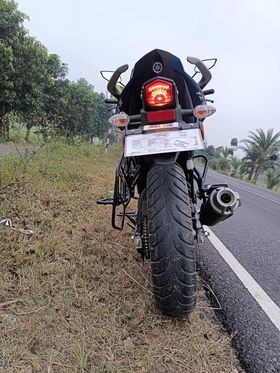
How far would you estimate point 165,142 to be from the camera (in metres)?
1.58

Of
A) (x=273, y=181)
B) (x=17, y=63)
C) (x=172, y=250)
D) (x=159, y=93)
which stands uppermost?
(x=17, y=63)

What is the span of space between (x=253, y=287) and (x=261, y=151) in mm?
27255

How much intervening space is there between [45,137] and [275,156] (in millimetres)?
24926

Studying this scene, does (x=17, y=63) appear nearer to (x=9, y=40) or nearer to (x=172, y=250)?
(x=9, y=40)

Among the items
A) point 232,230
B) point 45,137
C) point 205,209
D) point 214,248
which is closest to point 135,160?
point 205,209

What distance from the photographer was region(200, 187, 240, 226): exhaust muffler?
173 centimetres

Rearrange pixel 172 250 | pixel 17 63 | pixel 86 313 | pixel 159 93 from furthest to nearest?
pixel 17 63, pixel 159 93, pixel 86 313, pixel 172 250

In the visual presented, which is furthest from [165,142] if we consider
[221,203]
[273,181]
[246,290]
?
[273,181]

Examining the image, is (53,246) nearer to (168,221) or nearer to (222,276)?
(168,221)

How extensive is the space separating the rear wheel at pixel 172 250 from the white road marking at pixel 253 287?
1.94 feet

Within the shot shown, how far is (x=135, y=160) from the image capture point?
1.93 m

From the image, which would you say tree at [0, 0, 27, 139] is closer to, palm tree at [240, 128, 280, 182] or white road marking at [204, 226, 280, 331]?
white road marking at [204, 226, 280, 331]

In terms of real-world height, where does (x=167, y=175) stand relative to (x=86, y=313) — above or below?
above

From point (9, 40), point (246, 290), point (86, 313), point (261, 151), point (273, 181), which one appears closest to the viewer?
point (86, 313)
